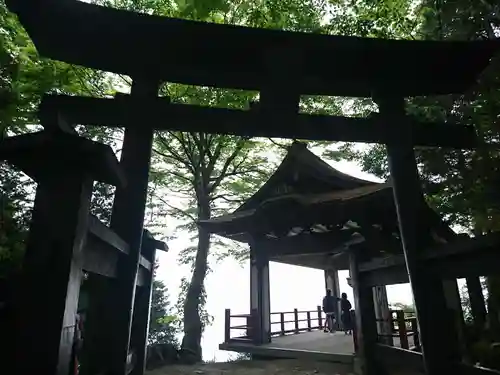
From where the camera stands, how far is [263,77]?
14.8 ft

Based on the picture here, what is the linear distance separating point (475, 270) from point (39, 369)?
3.48 metres

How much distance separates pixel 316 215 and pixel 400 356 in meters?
3.24

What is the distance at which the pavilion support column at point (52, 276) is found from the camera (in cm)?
183

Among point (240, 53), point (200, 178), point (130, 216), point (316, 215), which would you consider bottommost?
point (130, 216)

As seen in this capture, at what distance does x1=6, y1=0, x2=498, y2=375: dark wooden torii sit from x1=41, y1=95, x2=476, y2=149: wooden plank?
0.5 inches

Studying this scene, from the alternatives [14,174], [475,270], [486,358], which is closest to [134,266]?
[475,270]

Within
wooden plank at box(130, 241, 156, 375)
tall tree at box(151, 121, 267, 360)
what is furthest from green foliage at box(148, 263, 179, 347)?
wooden plank at box(130, 241, 156, 375)

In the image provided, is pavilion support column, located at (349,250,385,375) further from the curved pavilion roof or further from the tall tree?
the tall tree

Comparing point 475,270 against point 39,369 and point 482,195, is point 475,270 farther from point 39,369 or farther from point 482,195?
point 39,369

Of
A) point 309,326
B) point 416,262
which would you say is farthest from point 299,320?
point 416,262

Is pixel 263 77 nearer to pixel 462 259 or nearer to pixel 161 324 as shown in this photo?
pixel 462 259

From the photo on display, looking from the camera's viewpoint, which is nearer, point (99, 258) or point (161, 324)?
point (99, 258)

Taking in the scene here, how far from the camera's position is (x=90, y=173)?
2.29 metres

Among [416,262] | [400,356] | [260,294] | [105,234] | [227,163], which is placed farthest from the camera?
[227,163]
